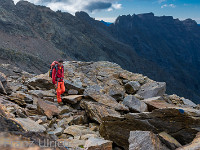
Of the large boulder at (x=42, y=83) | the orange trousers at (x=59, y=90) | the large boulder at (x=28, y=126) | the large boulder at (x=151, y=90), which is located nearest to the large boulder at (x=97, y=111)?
the orange trousers at (x=59, y=90)

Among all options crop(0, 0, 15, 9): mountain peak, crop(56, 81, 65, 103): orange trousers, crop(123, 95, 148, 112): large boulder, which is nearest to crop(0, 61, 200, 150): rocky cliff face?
crop(123, 95, 148, 112): large boulder

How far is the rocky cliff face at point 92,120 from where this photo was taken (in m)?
4.16

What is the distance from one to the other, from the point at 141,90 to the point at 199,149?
10789mm

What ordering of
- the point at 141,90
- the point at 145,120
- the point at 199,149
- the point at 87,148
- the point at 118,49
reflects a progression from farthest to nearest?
the point at 118,49
the point at 141,90
the point at 145,120
the point at 87,148
the point at 199,149

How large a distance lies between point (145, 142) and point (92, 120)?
4.40 metres

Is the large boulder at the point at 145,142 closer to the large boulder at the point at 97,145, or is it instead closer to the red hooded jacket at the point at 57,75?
the large boulder at the point at 97,145

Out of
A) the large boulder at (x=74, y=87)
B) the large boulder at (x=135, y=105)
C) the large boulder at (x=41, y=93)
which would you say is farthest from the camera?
the large boulder at (x=74, y=87)

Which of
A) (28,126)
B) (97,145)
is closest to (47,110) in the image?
(28,126)

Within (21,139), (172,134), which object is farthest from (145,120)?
(21,139)

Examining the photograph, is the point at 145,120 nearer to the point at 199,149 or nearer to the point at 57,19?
the point at 199,149

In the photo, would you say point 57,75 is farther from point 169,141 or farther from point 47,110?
point 169,141

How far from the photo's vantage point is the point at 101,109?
28.1 ft

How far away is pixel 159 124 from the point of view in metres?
5.36

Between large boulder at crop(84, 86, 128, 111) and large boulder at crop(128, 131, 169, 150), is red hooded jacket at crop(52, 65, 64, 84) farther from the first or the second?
large boulder at crop(128, 131, 169, 150)
